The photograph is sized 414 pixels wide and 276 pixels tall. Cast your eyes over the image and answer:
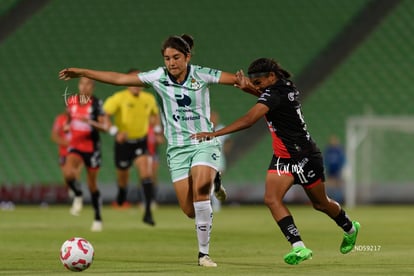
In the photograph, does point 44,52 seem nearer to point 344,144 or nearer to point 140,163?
point 344,144

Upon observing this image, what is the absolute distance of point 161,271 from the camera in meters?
9.13

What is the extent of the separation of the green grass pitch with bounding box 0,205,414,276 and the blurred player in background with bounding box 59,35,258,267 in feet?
2.29

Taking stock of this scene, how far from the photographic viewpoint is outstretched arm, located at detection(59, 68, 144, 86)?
9.89 metres

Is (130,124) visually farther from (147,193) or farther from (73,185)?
(73,185)

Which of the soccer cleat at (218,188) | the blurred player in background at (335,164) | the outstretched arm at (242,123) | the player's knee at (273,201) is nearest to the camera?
the outstretched arm at (242,123)

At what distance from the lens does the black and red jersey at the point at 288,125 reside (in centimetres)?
1001

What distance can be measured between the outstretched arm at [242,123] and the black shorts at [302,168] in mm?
731

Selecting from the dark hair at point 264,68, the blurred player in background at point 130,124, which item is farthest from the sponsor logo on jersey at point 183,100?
the blurred player in background at point 130,124

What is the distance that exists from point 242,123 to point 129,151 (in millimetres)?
8522

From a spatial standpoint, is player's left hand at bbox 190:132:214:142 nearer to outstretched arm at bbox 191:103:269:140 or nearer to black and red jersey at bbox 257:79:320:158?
outstretched arm at bbox 191:103:269:140

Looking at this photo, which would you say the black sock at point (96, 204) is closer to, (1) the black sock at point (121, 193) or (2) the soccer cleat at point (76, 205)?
(1) the black sock at point (121, 193)

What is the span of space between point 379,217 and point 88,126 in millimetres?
7032

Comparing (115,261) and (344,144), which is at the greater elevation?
(344,144)

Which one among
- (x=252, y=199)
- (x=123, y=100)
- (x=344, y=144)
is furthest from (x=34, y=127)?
(x=123, y=100)
